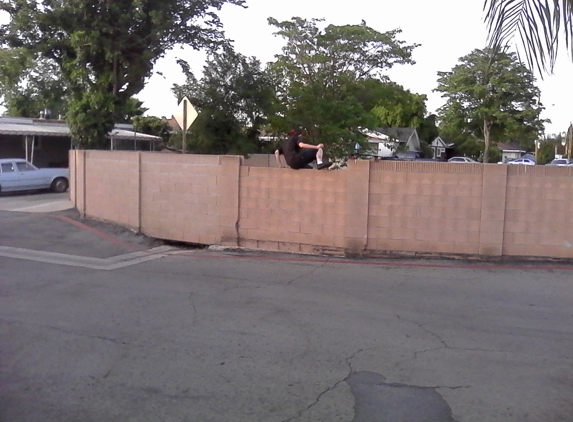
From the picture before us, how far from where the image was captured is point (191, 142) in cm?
2536

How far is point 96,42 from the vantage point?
2058cm

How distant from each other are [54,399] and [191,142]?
19.9 metres

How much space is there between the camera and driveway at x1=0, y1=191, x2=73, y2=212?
20.4 metres

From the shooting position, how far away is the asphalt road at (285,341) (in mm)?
5816

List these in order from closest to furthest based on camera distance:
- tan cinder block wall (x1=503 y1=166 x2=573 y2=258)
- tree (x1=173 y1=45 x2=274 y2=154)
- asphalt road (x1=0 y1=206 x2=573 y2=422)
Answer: asphalt road (x1=0 y1=206 x2=573 y2=422), tan cinder block wall (x1=503 y1=166 x2=573 y2=258), tree (x1=173 y1=45 x2=274 y2=154)

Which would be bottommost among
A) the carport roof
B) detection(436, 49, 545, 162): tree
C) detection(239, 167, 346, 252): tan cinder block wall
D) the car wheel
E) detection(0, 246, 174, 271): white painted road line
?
detection(0, 246, 174, 271): white painted road line

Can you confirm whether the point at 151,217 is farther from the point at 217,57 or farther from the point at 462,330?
the point at 217,57

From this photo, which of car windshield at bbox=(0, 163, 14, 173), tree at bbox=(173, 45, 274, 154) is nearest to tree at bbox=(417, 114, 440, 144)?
tree at bbox=(173, 45, 274, 154)

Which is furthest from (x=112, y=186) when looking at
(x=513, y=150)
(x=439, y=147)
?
(x=513, y=150)

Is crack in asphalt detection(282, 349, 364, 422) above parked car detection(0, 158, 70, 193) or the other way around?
the other way around

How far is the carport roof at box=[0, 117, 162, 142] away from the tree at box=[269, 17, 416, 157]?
8.51 meters

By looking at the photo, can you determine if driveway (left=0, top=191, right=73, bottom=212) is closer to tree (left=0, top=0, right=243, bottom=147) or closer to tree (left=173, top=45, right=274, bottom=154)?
tree (left=0, top=0, right=243, bottom=147)

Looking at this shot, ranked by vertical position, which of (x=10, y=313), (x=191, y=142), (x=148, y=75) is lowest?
(x=10, y=313)

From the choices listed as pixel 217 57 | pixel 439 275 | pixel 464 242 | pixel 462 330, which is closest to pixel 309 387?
pixel 462 330
